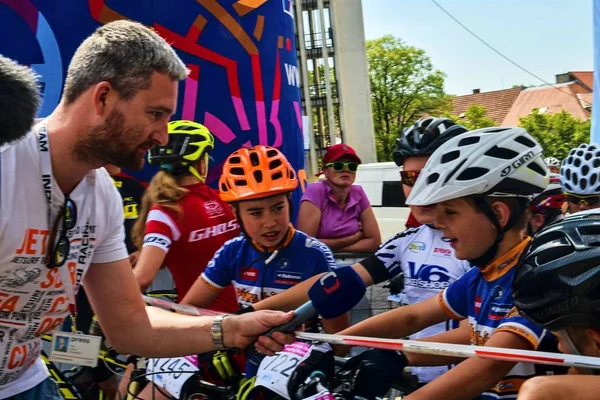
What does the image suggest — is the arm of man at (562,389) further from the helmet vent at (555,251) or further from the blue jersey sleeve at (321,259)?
the blue jersey sleeve at (321,259)

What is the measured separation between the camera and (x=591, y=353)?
191 centimetres

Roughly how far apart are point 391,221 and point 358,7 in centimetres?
4715

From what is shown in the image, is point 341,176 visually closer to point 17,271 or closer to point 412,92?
point 17,271

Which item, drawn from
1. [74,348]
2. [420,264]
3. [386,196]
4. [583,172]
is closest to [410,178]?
[420,264]

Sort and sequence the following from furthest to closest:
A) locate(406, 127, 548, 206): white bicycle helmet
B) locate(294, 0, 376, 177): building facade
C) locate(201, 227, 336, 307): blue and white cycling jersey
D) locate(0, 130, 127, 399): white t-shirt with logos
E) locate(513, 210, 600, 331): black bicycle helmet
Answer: locate(294, 0, 376, 177): building facade, locate(201, 227, 336, 307): blue and white cycling jersey, locate(406, 127, 548, 206): white bicycle helmet, locate(0, 130, 127, 399): white t-shirt with logos, locate(513, 210, 600, 331): black bicycle helmet

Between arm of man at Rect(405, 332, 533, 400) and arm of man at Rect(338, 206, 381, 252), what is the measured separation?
13.3ft

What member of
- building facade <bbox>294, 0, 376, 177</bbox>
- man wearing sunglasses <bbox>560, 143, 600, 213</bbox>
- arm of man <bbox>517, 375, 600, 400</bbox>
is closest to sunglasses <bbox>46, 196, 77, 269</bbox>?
arm of man <bbox>517, 375, 600, 400</bbox>

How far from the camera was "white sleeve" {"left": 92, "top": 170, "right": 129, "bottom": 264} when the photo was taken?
107 inches

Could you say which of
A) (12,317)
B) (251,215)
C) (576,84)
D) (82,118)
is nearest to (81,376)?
(251,215)

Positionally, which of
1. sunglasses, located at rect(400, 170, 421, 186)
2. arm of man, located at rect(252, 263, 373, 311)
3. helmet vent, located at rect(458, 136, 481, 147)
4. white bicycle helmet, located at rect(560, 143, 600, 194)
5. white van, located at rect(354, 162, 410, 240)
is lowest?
white van, located at rect(354, 162, 410, 240)

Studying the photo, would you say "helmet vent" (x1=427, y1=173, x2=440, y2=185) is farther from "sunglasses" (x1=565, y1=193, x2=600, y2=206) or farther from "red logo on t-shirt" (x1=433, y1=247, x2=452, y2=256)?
"sunglasses" (x1=565, y1=193, x2=600, y2=206)

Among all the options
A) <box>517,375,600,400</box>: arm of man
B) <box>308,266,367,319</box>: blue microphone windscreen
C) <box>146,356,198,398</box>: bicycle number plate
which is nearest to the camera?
<box>517,375,600,400</box>: arm of man

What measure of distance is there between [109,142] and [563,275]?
1.60 meters

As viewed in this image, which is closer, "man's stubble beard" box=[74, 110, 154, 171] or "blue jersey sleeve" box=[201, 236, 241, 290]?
"man's stubble beard" box=[74, 110, 154, 171]
